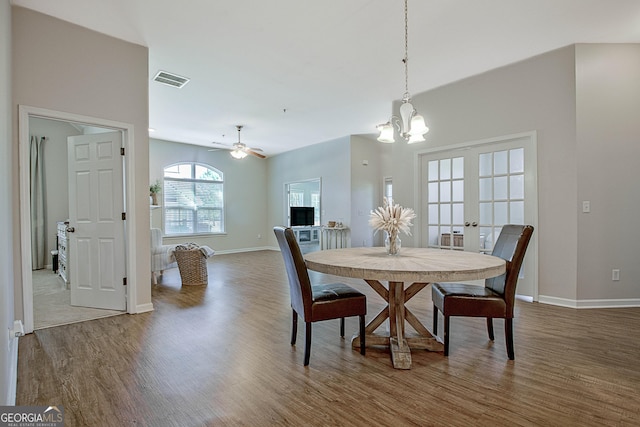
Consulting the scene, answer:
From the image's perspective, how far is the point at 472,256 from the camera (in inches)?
98.9

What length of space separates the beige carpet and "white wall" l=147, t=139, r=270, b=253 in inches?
131

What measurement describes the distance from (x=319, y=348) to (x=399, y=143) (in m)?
3.69

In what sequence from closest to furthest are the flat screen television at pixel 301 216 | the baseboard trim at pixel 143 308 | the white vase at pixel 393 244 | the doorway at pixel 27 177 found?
the white vase at pixel 393 244, the doorway at pixel 27 177, the baseboard trim at pixel 143 308, the flat screen television at pixel 301 216

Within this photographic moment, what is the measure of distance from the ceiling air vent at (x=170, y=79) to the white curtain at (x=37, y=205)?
12.2 feet

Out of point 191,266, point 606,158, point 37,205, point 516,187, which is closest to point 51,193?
point 37,205

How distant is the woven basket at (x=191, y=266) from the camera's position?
193 inches

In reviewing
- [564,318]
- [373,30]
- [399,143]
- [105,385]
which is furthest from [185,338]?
[399,143]

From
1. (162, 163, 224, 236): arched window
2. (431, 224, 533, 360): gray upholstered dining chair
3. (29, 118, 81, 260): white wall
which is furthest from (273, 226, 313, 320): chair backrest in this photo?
(162, 163, 224, 236): arched window

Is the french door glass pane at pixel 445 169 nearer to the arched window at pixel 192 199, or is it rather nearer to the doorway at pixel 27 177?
the doorway at pixel 27 177

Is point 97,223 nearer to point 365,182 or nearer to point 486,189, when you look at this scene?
point 486,189

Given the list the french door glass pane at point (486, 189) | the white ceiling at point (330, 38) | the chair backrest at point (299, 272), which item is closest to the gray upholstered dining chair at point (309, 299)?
the chair backrest at point (299, 272)

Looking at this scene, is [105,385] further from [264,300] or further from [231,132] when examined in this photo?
[231,132]

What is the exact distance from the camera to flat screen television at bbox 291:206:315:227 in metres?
8.21

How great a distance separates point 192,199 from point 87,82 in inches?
209
